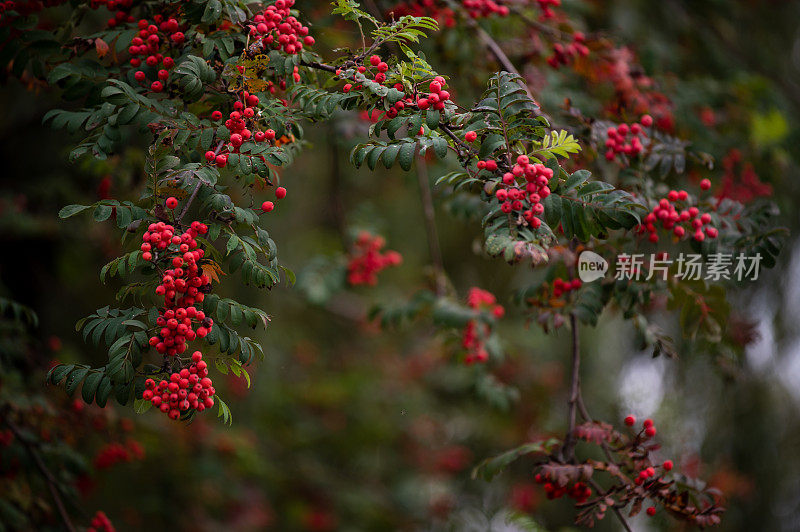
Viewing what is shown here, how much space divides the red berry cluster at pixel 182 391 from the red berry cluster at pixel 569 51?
5.31ft

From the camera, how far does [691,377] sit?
3719 millimetres

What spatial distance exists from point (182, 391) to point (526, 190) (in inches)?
29.5

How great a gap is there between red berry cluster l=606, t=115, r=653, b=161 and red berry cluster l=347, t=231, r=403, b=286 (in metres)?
1.22

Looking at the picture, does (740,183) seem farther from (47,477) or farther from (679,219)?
(47,477)

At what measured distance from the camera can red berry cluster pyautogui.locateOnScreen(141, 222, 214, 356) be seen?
1133mm

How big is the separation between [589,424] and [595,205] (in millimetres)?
569

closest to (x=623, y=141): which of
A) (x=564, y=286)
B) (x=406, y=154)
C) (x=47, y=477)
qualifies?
(x=564, y=286)

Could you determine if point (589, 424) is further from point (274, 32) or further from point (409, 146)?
point (274, 32)

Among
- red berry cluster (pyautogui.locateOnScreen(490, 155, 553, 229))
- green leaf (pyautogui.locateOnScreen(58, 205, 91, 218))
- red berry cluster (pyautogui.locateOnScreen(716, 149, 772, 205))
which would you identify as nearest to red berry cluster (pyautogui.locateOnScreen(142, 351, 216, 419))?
green leaf (pyautogui.locateOnScreen(58, 205, 91, 218))

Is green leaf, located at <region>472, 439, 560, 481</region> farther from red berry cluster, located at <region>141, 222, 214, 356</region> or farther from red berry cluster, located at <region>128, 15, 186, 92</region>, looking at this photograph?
red berry cluster, located at <region>128, 15, 186, 92</region>

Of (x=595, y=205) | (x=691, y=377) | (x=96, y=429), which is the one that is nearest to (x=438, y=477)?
(x=691, y=377)

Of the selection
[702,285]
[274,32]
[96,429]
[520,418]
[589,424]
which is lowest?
[520,418]

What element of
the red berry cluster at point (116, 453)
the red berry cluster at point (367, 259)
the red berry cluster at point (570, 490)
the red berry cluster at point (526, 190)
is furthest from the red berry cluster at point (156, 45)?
the red berry cluster at point (116, 453)

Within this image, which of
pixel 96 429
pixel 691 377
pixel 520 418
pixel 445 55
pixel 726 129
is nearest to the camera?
pixel 96 429
